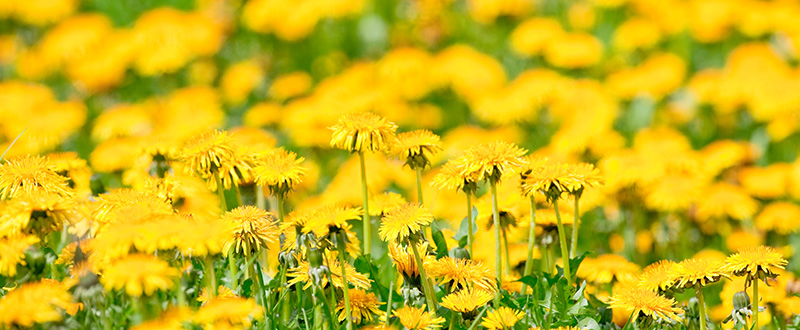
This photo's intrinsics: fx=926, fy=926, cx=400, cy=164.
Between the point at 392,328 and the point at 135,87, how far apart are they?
5305 millimetres

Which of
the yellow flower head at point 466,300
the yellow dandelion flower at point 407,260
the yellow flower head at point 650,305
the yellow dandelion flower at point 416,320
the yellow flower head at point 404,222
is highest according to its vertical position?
the yellow flower head at point 404,222

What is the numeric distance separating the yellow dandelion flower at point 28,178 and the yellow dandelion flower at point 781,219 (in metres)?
2.87

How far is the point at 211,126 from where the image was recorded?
5215 millimetres

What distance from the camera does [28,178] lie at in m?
2.21

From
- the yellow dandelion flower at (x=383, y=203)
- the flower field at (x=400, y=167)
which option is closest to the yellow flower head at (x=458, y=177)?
the flower field at (x=400, y=167)

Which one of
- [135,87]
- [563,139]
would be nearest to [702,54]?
[563,139]

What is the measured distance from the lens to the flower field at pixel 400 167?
206cm

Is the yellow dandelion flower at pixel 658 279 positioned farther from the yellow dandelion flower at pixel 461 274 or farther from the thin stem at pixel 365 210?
the thin stem at pixel 365 210

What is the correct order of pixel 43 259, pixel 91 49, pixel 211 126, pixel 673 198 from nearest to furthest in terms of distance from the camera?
1. pixel 43 259
2. pixel 673 198
3. pixel 211 126
4. pixel 91 49

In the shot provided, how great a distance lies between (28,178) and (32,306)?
509mm

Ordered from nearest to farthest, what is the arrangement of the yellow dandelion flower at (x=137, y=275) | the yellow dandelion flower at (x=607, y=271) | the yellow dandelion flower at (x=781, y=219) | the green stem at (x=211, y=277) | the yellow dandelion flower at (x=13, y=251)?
the yellow dandelion flower at (x=137, y=275)
the yellow dandelion flower at (x=13, y=251)
the green stem at (x=211, y=277)
the yellow dandelion flower at (x=607, y=271)
the yellow dandelion flower at (x=781, y=219)

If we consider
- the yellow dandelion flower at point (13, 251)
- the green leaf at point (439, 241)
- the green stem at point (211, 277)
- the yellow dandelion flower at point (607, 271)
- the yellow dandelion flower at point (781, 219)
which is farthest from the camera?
the yellow dandelion flower at point (781, 219)

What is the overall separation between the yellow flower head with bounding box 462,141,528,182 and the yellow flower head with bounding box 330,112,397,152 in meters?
0.21

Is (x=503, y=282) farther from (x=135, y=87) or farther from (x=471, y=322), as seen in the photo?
(x=135, y=87)
